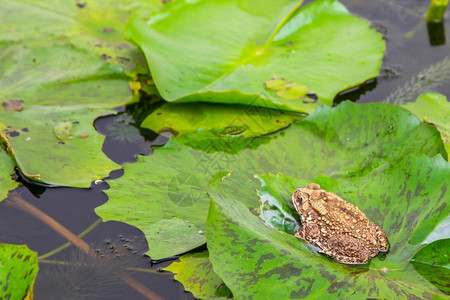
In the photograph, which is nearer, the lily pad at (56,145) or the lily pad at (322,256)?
the lily pad at (322,256)

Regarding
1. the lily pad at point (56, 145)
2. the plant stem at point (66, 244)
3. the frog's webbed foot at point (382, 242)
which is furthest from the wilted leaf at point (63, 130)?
the frog's webbed foot at point (382, 242)

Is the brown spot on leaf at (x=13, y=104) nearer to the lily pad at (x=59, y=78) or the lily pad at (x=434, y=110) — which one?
the lily pad at (x=59, y=78)

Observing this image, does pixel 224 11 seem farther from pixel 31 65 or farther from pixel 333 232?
pixel 333 232

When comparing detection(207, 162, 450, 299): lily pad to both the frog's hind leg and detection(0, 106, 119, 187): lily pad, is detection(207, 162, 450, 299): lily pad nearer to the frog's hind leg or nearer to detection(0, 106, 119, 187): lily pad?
the frog's hind leg

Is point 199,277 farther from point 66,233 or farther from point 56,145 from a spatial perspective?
point 56,145

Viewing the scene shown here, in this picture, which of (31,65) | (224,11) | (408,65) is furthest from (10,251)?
(408,65)

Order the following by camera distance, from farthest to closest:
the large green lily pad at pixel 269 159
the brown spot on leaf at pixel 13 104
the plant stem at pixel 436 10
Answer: the plant stem at pixel 436 10 < the brown spot on leaf at pixel 13 104 < the large green lily pad at pixel 269 159

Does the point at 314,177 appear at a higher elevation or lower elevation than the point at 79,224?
higher

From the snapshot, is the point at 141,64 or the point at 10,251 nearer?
the point at 10,251
